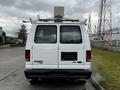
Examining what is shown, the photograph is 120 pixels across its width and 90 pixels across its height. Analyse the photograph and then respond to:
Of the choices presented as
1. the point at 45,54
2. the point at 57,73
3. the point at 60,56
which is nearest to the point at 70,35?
the point at 60,56

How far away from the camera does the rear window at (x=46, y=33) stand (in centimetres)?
1032

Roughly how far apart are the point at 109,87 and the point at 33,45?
2.83 meters

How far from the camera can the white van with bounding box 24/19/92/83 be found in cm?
1014

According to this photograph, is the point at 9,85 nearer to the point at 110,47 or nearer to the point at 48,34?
the point at 48,34

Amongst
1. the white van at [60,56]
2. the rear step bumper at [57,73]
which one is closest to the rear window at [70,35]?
the white van at [60,56]

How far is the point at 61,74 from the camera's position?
10.1m

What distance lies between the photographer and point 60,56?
10.2 meters

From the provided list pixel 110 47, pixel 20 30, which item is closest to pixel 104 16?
pixel 110 47

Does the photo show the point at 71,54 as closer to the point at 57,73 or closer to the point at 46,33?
the point at 57,73

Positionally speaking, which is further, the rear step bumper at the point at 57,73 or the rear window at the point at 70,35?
the rear window at the point at 70,35

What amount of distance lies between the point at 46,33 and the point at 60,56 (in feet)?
2.93

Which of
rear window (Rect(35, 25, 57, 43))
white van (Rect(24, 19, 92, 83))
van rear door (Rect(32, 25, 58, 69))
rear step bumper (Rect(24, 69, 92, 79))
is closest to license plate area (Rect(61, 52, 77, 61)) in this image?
white van (Rect(24, 19, 92, 83))

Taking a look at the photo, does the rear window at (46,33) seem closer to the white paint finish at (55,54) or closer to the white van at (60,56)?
the white van at (60,56)

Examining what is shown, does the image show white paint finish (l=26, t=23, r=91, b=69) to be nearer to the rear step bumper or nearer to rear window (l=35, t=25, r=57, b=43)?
the rear step bumper
